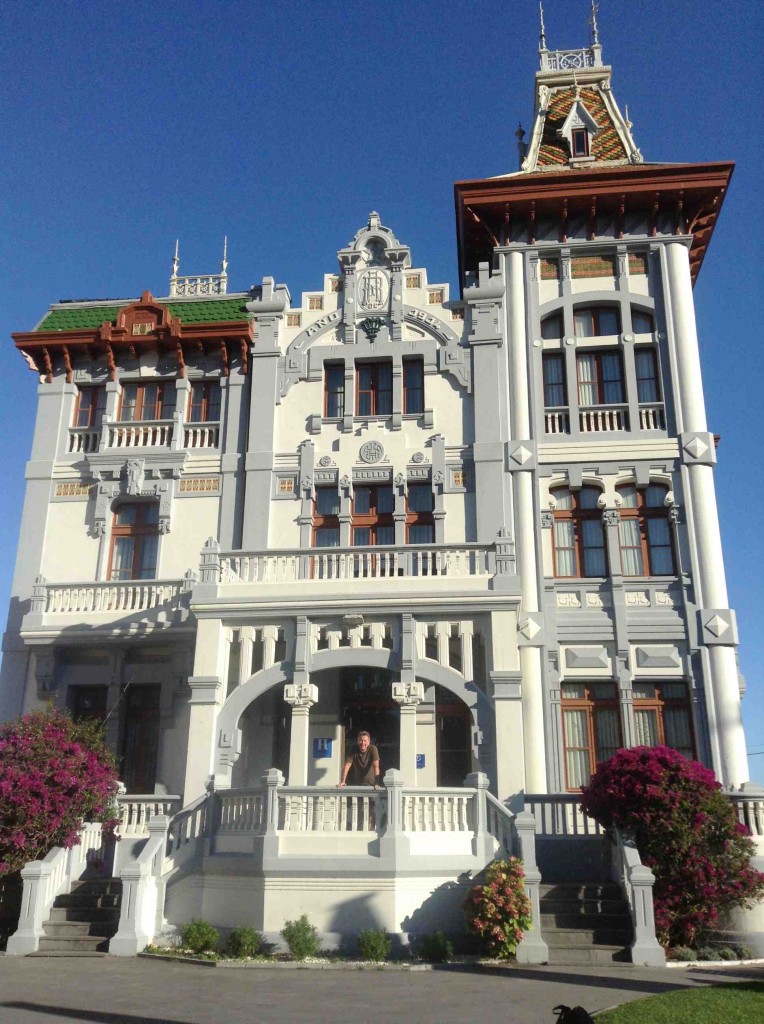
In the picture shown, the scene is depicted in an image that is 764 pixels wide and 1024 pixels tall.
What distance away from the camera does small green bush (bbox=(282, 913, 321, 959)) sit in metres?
13.8

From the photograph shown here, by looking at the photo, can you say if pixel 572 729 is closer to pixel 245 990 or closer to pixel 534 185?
pixel 245 990

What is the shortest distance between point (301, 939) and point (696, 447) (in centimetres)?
1330

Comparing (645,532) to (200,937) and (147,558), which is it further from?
(200,937)

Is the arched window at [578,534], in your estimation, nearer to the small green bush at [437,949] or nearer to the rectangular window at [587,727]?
the rectangular window at [587,727]

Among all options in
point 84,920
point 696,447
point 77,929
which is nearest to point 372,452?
point 696,447

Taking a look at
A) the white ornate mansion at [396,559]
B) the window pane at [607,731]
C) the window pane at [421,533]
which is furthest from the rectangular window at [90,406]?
the window pane at [607,731]

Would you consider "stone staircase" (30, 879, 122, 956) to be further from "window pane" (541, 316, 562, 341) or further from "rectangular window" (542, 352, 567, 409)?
"window pane" (541, 316, 562, 341)

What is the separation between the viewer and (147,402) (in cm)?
2388

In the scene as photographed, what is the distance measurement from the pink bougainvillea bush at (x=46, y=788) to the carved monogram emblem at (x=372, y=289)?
1236 centimetres

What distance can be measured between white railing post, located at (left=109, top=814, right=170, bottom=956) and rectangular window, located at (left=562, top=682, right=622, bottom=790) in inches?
320

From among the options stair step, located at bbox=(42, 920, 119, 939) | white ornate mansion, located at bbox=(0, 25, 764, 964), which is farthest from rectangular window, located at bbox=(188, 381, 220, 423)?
stair step, located at bbox=(42, 920, 119, 939)

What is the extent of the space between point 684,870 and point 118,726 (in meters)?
12.1

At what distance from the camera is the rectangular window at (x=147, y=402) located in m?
23.7

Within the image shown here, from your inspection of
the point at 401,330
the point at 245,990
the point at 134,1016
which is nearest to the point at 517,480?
the point at 401,330
